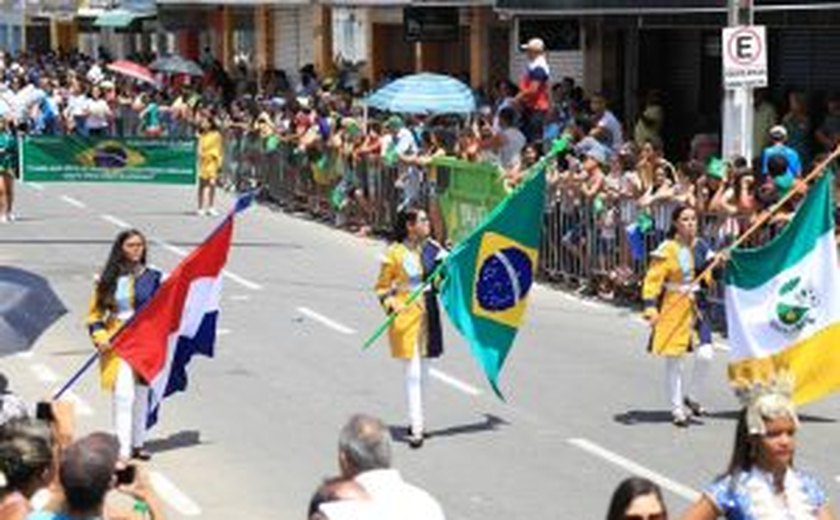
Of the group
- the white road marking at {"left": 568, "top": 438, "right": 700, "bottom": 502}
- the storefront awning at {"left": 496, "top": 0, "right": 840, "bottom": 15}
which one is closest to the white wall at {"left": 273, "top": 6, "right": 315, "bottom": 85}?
the storefront awning at {"left": 496, "top": 0, "right": 840, "bottom": 15}

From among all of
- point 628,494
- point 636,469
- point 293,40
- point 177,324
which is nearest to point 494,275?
point 636,469

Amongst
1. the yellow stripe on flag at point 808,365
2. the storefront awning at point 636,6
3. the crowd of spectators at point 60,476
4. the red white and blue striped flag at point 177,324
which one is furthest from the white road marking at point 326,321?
the crowd of spectators at point 60,476

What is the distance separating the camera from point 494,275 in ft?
42.3

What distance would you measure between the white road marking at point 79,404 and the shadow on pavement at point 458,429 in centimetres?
227

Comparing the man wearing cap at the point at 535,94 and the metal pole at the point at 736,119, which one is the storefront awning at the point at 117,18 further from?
the metal pole at the point at 736,119

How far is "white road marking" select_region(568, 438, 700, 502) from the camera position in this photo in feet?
37.5

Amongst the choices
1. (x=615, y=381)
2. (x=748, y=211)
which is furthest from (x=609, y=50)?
(x=615, y=381)

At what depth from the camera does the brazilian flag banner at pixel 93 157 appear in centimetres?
2764

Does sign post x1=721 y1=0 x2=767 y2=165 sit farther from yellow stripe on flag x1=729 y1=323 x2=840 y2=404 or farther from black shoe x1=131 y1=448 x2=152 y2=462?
black shoe x1=131 y1=448 x2=152 y2=462

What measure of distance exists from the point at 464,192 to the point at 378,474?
15806 millimetres

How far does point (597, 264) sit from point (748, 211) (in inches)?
121

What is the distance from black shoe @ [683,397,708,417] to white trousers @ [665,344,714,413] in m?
0.05

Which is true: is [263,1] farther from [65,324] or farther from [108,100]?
[65,324]

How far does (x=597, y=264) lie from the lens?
20.1 m
